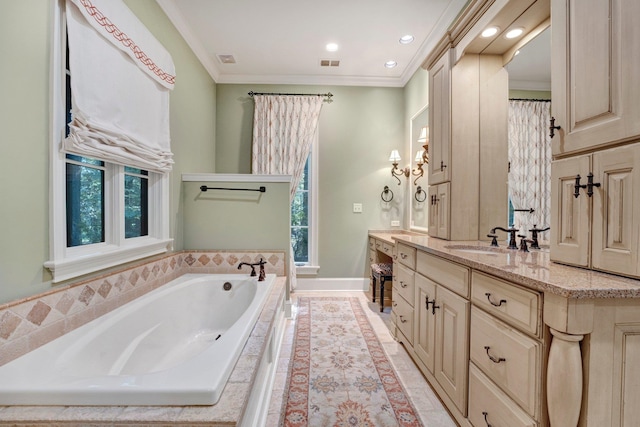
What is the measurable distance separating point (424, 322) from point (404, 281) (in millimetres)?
408

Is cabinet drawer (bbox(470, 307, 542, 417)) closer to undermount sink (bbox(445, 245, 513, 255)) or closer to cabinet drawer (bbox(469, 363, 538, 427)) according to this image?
cabinet drawer (bbox(469, 363, 538, 427))

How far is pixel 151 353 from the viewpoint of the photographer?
65.7 inches

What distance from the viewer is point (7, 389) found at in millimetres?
833

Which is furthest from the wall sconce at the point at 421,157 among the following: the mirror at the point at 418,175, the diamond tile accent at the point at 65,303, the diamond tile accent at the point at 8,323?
the diamond tile accent at the point at 8,323

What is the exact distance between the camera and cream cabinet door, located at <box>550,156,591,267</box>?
1.07 meters

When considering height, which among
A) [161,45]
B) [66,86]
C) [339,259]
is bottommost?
[339,259]

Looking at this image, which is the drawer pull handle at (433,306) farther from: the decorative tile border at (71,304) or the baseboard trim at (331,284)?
the baseboard trim at (331,284)

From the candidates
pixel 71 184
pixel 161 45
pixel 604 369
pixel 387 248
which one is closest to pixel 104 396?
pixel 71 184

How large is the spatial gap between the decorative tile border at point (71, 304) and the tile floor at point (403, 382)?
109 centimetres

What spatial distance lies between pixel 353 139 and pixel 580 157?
2.82m

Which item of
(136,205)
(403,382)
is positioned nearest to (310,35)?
(136,205)

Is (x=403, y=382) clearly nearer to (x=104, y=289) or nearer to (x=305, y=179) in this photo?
(x=104, y=289)

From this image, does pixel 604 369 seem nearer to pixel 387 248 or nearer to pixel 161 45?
pixel 387 248

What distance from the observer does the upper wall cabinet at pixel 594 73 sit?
3.05 ft
